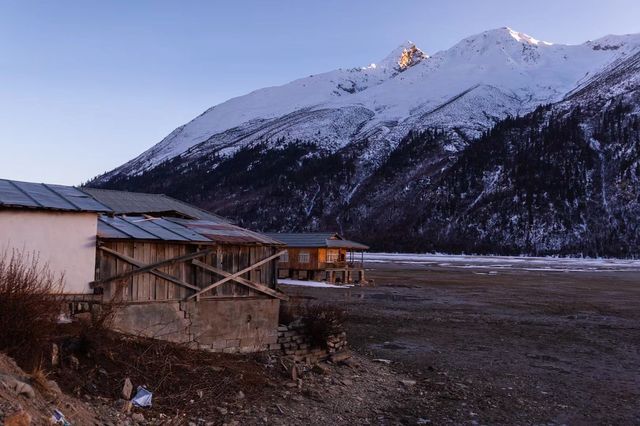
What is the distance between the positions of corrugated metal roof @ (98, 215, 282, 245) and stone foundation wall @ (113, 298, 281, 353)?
1.36 m

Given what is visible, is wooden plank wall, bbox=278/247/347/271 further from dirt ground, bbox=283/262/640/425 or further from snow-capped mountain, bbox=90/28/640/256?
snow-capped mountain, bbox=90/28/640/256

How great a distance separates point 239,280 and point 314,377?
287cm

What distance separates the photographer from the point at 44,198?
36.4ft

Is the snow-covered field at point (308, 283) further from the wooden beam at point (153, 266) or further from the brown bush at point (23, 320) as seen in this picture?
the brown bush at point (23, 320)

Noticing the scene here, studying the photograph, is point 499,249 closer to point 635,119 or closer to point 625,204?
point 625,204

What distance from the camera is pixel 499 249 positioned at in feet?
324

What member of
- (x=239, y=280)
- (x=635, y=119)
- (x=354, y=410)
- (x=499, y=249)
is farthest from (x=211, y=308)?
(x=635, y=119)

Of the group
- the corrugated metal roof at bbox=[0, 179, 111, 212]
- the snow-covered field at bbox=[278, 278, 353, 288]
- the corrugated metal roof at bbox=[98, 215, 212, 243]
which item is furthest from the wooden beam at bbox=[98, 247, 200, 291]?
the snow-covered field at bbox=[278, 278, 353, 288]

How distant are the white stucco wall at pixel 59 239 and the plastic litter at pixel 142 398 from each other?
3.00 m

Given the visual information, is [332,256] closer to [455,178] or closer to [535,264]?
[535,264]

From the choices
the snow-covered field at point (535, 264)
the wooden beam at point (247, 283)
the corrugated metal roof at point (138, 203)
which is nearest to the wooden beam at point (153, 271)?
the wooden beam at point (247, 283)

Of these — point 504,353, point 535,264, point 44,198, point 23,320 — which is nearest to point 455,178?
point 535,264

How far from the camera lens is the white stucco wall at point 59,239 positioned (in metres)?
10.1

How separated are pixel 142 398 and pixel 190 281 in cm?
402
